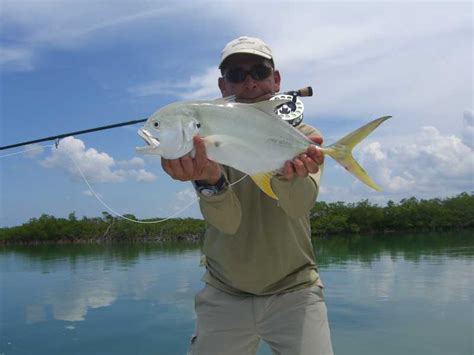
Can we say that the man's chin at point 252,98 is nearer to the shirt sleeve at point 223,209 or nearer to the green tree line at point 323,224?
the shirt sleeve at point 223,209

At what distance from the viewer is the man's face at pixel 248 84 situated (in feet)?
13.5

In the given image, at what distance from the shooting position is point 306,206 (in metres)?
3.63

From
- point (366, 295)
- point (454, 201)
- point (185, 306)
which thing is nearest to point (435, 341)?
point (366, 295)

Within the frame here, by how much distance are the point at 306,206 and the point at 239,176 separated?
0.75 metres

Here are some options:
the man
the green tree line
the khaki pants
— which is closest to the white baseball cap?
the man

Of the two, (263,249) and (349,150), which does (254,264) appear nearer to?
(263,249)

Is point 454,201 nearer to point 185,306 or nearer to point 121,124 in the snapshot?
point 185,306

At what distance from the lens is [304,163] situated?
3387mm

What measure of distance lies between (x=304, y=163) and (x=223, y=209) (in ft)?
2.39

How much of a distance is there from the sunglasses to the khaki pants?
6.38 ft

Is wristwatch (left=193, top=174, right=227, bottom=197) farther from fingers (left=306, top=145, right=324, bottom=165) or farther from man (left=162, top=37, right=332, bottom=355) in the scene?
fingers (left=306, top=145, right=324, bottom=165)

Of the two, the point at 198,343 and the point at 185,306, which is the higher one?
the point at 198,343

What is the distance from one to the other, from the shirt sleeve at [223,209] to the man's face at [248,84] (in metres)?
1.03

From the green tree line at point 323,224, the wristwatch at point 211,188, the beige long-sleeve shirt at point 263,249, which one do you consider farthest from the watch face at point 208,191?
the green tree line at point 323,224
